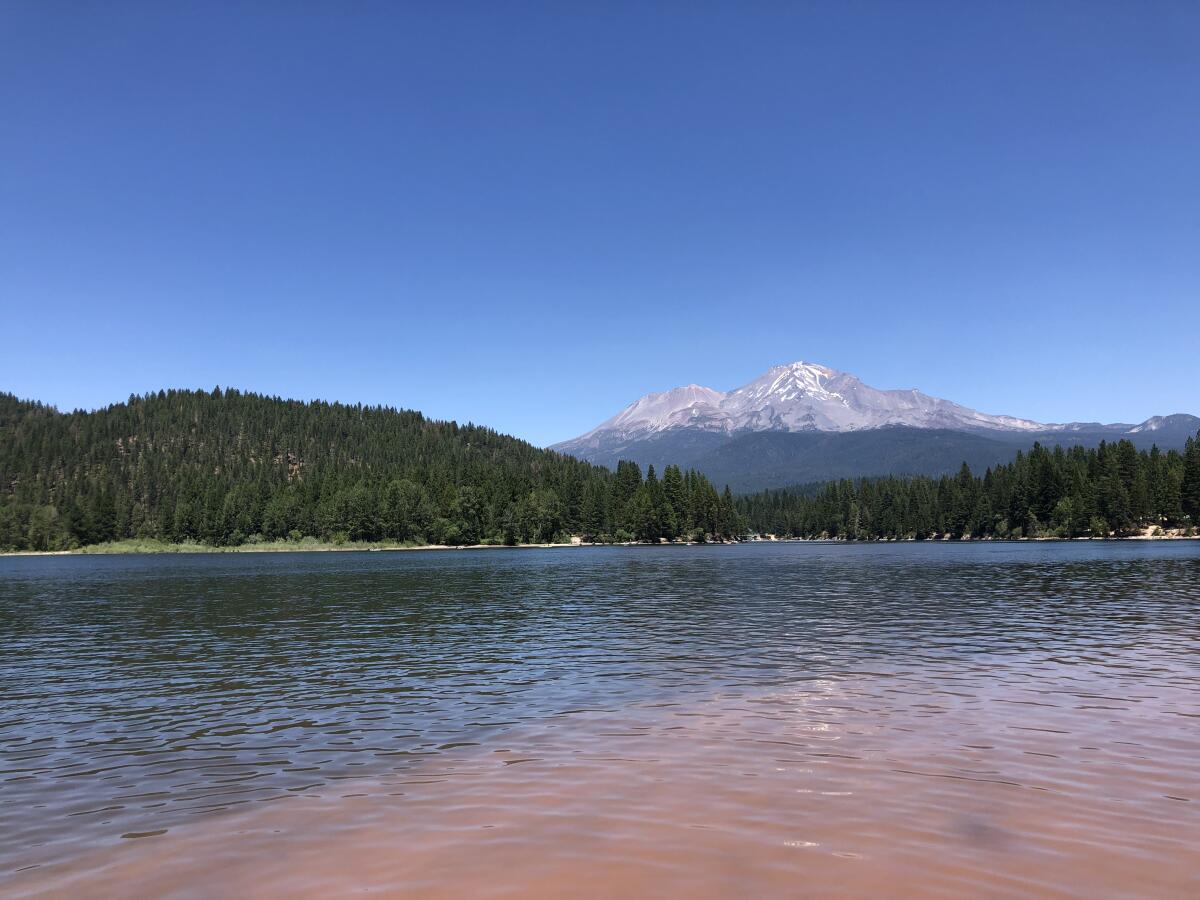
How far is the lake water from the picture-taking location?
9906 mm

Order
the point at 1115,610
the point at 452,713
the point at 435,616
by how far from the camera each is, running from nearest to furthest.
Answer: the point at 452,713
the point at 1115,610
the point at 435,616

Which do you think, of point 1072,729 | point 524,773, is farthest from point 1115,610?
point 524,773

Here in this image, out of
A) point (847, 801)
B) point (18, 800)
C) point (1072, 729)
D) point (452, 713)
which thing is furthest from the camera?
point (452, 713)

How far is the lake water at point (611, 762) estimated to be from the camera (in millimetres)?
9906

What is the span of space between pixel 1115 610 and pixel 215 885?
1850 inches

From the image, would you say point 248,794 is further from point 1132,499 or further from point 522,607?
point 1132,499

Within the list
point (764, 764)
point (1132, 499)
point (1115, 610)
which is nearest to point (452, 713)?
point (764, 764)

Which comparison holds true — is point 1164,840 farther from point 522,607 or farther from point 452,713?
point 522,607

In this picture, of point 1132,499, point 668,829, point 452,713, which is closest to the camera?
point 668,829

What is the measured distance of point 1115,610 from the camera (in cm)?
4156

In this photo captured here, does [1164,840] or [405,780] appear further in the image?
[405,780]

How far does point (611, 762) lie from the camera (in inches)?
581

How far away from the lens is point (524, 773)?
46.5ft

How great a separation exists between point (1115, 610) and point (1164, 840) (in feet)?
124
